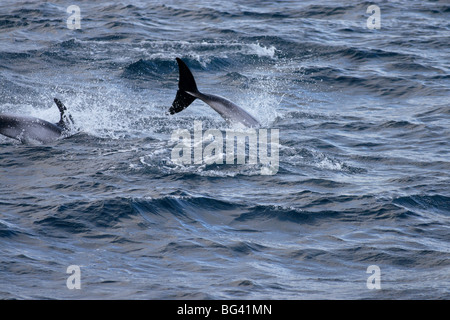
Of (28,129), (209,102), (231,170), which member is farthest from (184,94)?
(28,129)

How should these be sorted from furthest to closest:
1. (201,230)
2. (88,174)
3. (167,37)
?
(167,37) < (88,174) < (201,230)

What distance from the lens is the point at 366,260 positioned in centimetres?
1111

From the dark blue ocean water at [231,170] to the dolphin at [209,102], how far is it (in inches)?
22.1

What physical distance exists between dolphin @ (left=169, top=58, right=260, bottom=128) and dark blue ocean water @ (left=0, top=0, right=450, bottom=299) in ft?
1.84

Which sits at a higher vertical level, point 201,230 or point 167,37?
point 167,37

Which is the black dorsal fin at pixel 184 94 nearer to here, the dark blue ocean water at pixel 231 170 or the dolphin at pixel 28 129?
the dark blue ocean water at pixel 231 170

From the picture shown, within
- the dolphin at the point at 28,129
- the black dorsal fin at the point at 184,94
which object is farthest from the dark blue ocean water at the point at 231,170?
the black dorsal fin at the point at 184,94

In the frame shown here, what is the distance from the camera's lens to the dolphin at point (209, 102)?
16.8m

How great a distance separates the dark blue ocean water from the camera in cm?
1052

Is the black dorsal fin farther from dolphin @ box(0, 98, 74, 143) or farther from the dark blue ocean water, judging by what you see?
dolphin @ box(0, 98, 74, 143)

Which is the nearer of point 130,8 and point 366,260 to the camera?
point 366,260
